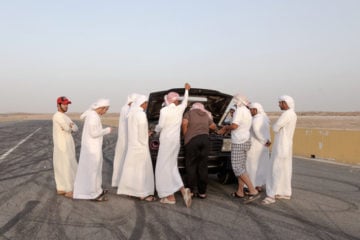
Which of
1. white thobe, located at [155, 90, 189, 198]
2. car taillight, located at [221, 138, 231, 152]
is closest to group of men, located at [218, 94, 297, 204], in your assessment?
car taillight, located at [221, 138, 231, 152]

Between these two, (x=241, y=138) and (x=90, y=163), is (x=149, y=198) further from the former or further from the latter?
(x=241, y=138)

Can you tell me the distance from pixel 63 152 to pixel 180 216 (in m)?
2.69

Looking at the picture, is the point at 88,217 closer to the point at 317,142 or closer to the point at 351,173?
the point at 351,173

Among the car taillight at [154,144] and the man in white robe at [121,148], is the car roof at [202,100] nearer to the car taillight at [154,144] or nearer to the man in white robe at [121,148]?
the man in white robe at [121,148]

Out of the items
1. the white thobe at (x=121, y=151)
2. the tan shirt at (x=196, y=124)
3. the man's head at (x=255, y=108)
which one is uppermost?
the man's head at (x=255, y=108)

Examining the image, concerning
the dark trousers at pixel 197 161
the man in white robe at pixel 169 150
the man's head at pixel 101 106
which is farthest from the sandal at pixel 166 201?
the man's head at pixel 101 106

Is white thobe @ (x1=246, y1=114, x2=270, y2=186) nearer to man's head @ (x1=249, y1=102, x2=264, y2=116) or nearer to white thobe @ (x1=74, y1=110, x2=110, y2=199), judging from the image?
man's head @ (x1=249, y1=102, x2=264, y2=116)

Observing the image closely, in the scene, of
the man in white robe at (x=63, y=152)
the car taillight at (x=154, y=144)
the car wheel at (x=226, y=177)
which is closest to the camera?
the man in white robe at (x=63, y=152)

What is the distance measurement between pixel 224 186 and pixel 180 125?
2.07 meters

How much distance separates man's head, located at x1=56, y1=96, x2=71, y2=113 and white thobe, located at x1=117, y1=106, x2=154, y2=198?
1196mm

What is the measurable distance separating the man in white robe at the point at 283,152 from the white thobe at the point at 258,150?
42cm

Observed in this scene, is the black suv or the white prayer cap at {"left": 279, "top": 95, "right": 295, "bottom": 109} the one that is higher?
the white prayer cap at {"left": 279, "top": 95, "right": 295, "bottom": 109}

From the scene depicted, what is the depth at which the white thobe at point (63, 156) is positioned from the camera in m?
6.95

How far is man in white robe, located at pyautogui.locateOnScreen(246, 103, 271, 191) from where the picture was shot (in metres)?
7.11
